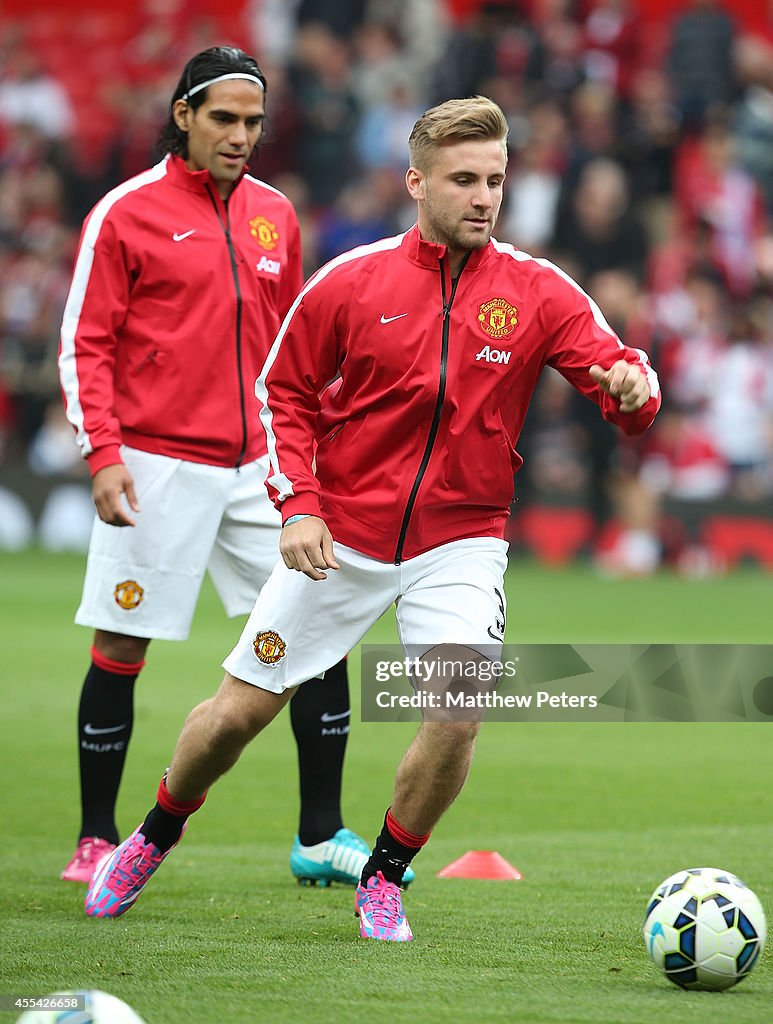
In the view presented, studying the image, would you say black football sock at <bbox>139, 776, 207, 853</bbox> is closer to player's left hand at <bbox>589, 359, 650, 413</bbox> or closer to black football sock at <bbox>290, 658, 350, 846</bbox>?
black football sock at <bbox>290, 658, 350, 846</bbox>


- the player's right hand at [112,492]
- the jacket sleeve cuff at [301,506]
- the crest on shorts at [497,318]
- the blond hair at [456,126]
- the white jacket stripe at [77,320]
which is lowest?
the player's right hand at [112,492]

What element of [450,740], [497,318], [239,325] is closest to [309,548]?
[450,740]

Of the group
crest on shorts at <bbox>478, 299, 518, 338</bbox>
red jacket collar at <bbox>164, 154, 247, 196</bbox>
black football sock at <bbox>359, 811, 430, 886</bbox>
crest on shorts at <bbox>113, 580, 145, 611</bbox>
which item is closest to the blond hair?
crest on shorts at <bbox>478, 299, 518, 338</bbox>

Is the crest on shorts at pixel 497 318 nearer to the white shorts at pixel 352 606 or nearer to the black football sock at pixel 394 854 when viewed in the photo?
the white shorts at pixel 352 606

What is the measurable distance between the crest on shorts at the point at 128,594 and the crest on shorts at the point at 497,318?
1.69 metres

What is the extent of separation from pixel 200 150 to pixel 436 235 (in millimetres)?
1380

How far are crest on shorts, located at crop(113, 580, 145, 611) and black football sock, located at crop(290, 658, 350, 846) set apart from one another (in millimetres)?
657

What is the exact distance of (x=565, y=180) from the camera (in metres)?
18.5

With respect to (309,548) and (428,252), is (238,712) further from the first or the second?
(428,252)

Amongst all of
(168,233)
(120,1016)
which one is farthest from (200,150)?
(120,1016)

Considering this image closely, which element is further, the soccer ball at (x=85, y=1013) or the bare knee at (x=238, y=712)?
the bare knee at (x=238, y=712)

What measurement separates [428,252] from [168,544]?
157cm

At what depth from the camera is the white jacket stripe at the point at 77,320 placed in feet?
19.9

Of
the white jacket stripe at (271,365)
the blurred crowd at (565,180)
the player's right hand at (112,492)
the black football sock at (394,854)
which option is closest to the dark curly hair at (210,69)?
the white jacket stripe at (271,365)
